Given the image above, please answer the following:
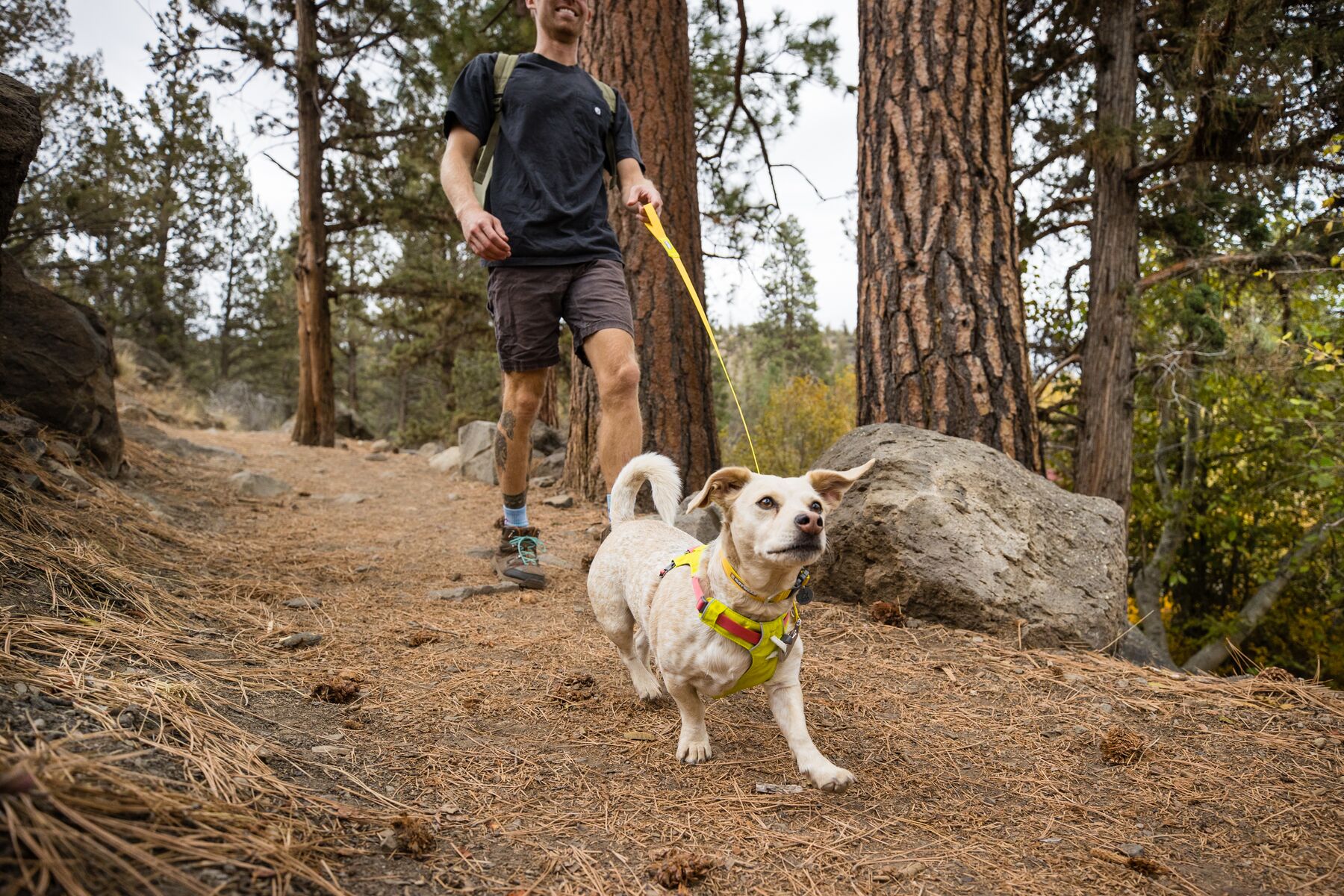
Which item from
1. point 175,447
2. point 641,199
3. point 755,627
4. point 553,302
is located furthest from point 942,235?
point 175,447

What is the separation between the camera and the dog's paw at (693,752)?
7.67 ft

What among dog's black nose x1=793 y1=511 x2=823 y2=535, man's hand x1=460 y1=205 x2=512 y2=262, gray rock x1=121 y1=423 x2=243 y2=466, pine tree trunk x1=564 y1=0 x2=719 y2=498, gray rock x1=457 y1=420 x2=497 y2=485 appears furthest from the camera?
gray rock x1=457 y1=420 x2=497 y2=485

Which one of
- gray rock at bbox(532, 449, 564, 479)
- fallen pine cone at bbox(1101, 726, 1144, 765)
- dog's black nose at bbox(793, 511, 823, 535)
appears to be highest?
dog's black nose at bbox(793, 511, 823, 535)

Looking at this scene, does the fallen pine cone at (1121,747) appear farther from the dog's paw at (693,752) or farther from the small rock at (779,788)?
the dog's paw at (693,752)

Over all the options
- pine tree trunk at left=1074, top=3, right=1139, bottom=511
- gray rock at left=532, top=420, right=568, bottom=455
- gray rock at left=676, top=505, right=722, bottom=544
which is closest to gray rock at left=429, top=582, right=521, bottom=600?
gray rock at left=676, top=505, right=722, bottom=544

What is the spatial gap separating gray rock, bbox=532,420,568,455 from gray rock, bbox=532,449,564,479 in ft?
1.76

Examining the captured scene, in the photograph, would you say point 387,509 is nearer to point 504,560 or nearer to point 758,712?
point 504,560

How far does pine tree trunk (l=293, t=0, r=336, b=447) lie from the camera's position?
1158 centimetres

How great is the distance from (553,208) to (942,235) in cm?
223

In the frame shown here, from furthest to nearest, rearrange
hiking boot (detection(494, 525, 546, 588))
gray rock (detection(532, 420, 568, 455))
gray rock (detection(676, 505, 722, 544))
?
gray rock (detection(532, 420, 568, 455)) → gray rock (detection(676, 505, 722, 544)) → hiking boot (detection(494, 525, 546, 588))

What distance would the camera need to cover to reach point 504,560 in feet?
14.3

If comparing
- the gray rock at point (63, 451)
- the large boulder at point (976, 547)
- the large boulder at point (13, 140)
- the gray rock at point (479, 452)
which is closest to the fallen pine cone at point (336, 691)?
the large boulder at point (13, 140)

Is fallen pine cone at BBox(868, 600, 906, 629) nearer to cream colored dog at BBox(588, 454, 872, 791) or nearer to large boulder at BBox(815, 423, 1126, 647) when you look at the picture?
large boulder at BBox(815, 423, 1126, 647)

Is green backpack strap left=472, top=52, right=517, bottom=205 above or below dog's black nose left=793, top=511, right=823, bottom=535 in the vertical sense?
above
